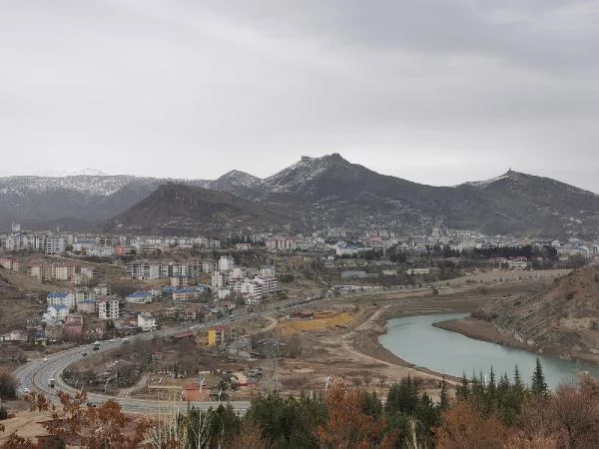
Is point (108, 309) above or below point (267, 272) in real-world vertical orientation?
below

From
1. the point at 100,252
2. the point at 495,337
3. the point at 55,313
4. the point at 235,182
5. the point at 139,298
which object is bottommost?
the point at 495,337

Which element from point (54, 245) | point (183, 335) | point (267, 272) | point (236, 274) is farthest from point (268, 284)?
point (54, 245)

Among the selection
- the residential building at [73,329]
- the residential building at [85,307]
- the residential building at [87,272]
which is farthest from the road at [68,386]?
the residential building at [87,272]

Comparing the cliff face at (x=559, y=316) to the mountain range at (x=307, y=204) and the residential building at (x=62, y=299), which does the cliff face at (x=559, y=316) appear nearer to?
the residential building at (x=62, y=299)

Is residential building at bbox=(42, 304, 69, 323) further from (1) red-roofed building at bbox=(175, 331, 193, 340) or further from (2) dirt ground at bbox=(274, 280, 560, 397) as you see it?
(2) dirt ground at bbox=(274, 280, 560, 397)

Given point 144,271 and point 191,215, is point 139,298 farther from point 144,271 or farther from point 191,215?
point 191,215
